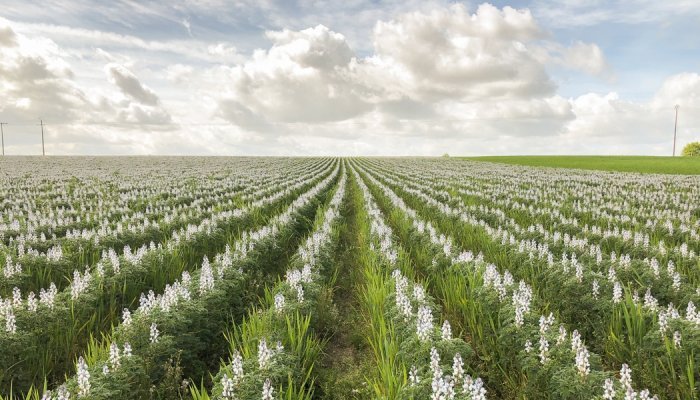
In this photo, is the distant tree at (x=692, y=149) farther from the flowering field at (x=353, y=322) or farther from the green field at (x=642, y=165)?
the flowering field at (x=353, y=322)

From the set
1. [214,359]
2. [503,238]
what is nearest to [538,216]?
[503,238]

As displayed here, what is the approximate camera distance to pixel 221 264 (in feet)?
27.7

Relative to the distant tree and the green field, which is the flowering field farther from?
the distant tree

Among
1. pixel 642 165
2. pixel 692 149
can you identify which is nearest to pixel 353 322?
pixel 642 165

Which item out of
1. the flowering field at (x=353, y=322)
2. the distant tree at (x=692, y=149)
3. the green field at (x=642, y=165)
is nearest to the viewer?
the flowering field at (x=353, y=322)

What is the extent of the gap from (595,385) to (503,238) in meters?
6.83

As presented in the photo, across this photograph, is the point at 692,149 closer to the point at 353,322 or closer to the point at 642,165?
the point at 642,165

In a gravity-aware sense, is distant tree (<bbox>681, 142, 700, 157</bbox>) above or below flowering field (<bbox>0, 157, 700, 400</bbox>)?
above

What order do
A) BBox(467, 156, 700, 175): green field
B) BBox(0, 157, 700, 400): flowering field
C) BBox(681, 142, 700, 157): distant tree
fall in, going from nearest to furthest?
BBox(0, 157, 700, 400): flowering field → BBox(467, 156, 700, 175): green field → BBox(681, 142, 700, 157): distant tree

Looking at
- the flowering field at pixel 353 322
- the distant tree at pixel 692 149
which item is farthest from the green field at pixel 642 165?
the distant tree at pixel 692 149

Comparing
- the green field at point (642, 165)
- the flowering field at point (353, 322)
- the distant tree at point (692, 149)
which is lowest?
the flowering field at point (353, 322)

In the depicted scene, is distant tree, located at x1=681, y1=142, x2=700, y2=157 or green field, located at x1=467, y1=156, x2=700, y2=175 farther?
distant tree, located at x1=681, y1=142, x2=700, y2=157

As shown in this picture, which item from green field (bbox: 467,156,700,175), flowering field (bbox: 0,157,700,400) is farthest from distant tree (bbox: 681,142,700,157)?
flowering field (bbox: 0,157,700,400)

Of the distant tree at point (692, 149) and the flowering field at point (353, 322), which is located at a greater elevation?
the distant tree at point (692, 149)
